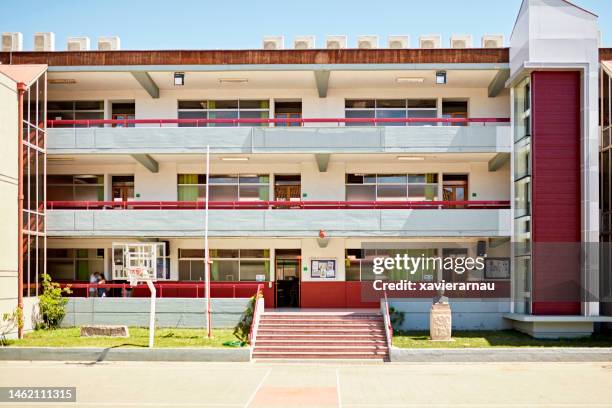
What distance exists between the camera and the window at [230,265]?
100ft

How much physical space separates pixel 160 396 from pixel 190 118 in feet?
52.4

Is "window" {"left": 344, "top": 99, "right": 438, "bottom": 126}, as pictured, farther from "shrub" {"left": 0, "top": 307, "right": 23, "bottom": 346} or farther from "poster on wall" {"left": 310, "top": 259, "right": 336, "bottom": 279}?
"shrub" {"left": 0, "top": 307, "right": 23, "bottom": 346}

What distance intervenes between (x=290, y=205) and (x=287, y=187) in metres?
2.12

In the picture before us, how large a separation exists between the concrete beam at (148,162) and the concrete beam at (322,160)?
258 inches

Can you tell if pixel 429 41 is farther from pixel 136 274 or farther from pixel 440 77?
pixel 136 274

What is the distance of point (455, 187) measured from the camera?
30.8m

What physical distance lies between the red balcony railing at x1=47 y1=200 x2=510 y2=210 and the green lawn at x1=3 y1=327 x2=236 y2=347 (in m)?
5.05

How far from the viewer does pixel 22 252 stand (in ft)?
84.9

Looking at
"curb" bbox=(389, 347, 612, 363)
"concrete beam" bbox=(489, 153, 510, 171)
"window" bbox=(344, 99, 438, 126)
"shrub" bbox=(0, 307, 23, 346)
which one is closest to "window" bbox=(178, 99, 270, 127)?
"window" bbox=(344, 99, 438, 126)

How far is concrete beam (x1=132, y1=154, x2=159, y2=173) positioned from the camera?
2917cm

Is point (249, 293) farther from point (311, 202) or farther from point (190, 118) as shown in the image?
point (190, 118)

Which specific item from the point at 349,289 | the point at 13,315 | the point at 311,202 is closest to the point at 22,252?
the point at 13,315

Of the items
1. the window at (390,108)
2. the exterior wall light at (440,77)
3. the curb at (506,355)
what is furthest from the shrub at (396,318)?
the exterior wall light at (440,77)

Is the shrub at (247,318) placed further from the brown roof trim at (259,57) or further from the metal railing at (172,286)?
the brown roof trim at (259,57)
